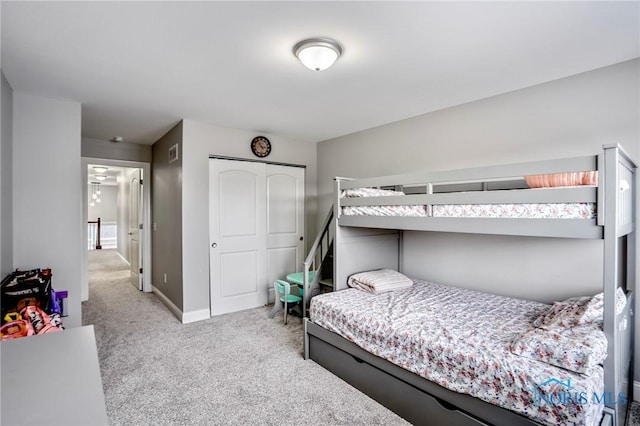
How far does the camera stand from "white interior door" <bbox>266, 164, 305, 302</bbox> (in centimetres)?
443

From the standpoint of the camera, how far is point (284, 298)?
145 inches

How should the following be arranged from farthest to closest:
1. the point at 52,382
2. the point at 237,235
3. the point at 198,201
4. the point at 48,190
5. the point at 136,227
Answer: the point at 136,227
the point at 237,235
the point at 198,201
the point at 48,190
the point at 52,382

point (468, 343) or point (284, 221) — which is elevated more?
point (284, 221)

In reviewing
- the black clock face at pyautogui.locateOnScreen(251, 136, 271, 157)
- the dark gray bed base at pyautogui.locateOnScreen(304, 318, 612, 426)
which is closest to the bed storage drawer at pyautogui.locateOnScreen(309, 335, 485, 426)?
the dark gray bed base at pyautogui.locateOnScreen(304, 318, 612, 426)

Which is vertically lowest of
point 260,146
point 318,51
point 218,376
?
point 218,376

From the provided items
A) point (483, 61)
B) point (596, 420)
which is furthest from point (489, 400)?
point (483, 61)

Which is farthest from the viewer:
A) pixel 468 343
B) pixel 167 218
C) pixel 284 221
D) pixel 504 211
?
pixel 284 221

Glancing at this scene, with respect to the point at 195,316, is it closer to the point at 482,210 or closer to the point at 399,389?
the point at 399,389

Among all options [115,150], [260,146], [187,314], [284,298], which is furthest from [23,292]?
[115,150]

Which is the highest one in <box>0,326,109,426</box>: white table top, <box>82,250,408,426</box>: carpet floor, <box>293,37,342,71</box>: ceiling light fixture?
<box>293,37,342,71</box>: ceiling light fixture

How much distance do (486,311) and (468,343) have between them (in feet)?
2.26

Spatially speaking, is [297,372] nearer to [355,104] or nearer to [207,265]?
[207,265]

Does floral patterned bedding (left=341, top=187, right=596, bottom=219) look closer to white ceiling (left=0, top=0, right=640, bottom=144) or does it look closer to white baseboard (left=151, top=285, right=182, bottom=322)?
white ceiling (left=0, top=0, right=640, bottom=144)

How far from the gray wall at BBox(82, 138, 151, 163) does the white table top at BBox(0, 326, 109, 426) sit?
4.13 m
